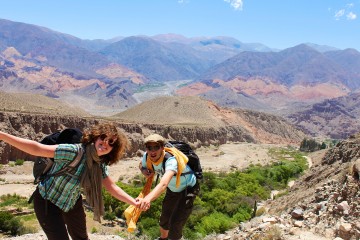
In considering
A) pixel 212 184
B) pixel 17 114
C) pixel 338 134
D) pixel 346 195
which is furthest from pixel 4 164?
pixel 338 134

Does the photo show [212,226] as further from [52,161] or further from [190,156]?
[52,161]

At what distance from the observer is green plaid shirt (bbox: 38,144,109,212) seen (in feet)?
15.4

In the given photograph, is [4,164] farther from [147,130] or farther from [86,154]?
[86,154]

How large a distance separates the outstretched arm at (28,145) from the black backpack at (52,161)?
269 millimetres

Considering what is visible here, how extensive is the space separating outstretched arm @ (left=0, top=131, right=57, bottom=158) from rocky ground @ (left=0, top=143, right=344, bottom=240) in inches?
211

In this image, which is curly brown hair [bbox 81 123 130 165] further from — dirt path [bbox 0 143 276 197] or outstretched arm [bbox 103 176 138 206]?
dirt path [bbox 0 143 276 197]

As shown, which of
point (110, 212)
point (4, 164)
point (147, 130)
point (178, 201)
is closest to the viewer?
point (178, 201)

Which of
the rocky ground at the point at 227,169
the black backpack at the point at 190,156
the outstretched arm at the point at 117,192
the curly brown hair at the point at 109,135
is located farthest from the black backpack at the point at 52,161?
the rocky ground at the point at 227,169

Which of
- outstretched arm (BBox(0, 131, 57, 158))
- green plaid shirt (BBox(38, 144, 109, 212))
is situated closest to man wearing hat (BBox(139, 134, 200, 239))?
green plaid shirt (BBox(38, 144, 109, 212))

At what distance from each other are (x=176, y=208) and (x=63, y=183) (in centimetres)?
206

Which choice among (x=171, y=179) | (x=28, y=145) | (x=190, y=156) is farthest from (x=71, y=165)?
(x=190, y=156)

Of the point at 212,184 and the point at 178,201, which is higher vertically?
the point at 178,201

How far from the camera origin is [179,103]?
10094 cm

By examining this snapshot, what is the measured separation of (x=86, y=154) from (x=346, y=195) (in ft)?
24.1
